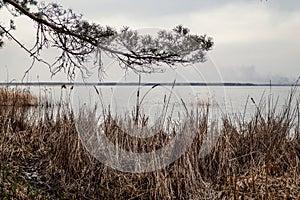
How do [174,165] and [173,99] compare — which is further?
[173,99]

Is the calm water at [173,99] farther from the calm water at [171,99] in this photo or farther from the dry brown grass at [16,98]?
the dry brown grass at [16,98]

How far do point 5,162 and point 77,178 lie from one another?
2.65ft

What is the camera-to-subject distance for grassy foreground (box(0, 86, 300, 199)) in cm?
345

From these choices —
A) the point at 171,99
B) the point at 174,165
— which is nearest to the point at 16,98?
the point at 171,99

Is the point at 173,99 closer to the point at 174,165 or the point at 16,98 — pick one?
the point at 174,165

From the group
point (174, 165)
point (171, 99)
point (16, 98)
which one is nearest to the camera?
point (174, 165)

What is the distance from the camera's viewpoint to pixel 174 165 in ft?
11.9

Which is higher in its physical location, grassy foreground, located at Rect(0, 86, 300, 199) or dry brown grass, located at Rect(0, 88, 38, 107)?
dry brown grass, located at Rect(0, 88, 38, 107)

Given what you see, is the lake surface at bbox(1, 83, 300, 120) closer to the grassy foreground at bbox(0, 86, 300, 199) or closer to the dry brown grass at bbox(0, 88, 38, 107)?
the grassy foreground at bbox(0, 86, 300, 199)

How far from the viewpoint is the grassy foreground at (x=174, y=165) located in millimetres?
3445

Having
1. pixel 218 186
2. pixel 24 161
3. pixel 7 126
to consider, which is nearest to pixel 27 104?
pixel 7 126

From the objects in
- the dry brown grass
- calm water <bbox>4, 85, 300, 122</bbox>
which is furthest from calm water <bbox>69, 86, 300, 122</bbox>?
the dry brown grass

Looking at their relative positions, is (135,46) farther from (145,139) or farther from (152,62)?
(145,139)

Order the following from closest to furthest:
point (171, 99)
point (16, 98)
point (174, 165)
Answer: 1. point (174, 165)
2. point (171, 99)
3. point (16, 98)
